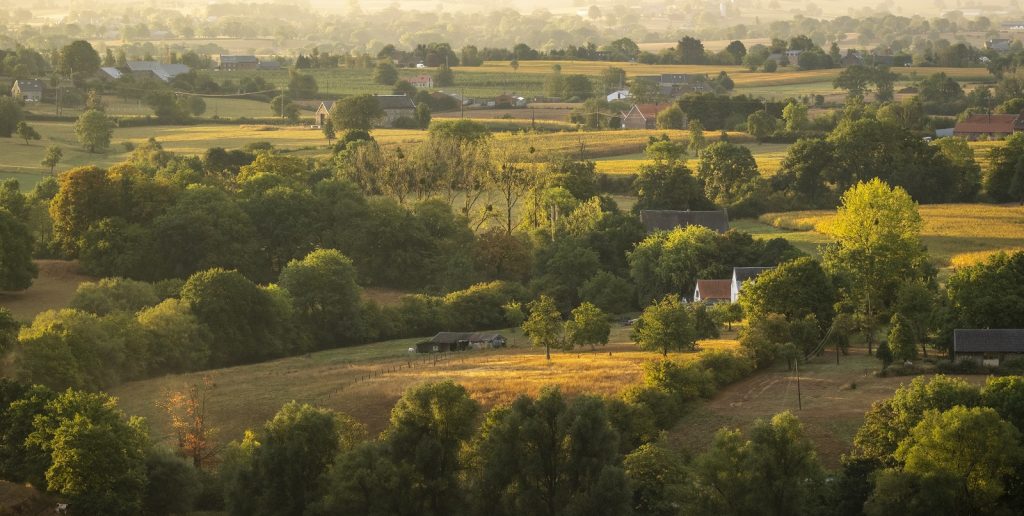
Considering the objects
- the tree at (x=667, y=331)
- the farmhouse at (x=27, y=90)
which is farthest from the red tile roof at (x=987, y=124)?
the farmhouse at (x=27, y=90)

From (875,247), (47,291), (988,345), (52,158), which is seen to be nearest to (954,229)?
(875,247)

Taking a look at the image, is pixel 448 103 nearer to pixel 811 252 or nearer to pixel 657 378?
pixel 811 252

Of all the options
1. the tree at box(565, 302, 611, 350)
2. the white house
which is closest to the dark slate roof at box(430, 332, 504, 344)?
the tree at box(565, 302, 611, 350)

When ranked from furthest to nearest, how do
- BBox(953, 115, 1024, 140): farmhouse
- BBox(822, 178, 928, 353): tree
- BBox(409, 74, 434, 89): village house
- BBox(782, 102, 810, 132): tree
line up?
BBox(409, 74, 434, 89): village house < BBox(782, 102, 810, 132): tree < BBox(953, 115, 1024, 140): farmhouse < BBox(822, 178, 928, 353): tree

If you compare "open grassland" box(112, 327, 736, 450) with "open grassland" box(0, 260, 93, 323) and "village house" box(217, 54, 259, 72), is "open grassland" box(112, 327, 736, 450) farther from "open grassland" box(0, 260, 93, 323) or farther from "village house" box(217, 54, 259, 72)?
"village house" box(217, 54, 259, 72)

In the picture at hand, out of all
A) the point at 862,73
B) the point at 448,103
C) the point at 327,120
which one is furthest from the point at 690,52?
the point at 327,120

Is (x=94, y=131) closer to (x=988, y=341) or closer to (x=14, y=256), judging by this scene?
(x=14, y=256)
